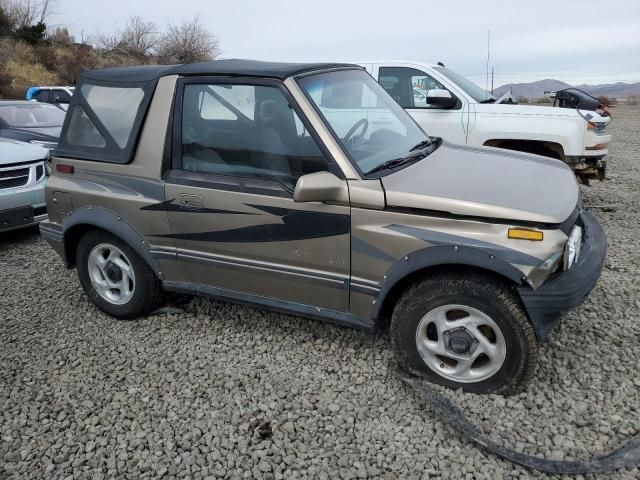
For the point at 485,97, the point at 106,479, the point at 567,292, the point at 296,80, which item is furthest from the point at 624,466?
the point at 485,97

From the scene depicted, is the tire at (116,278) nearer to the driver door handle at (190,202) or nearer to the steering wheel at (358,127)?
the driver door handle at (190,202)

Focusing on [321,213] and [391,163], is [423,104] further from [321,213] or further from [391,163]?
[321,213]

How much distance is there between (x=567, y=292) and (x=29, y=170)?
19.4ft

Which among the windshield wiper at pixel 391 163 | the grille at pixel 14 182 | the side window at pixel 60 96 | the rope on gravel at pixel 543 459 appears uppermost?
the side window at pixel 60 96

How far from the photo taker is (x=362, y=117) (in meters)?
3.51

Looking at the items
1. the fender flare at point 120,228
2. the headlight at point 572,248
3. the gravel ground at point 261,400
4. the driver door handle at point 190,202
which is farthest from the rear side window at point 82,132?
the headlight at point 572,248

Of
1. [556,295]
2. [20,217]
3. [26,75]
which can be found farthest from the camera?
[26,75]

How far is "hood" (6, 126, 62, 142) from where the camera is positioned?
8023 millimetres

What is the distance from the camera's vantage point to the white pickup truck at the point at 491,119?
20.0 feet

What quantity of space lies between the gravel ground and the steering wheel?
4.59 feet

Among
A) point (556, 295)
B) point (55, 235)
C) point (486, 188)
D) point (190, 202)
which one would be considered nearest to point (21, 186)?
point (55, 235)

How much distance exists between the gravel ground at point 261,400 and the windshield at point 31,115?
5.45 m

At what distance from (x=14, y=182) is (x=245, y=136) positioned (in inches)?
157

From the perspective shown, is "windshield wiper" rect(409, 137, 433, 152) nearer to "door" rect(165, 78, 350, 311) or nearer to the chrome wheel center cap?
"door" rect(165, 78, 350, 311)
